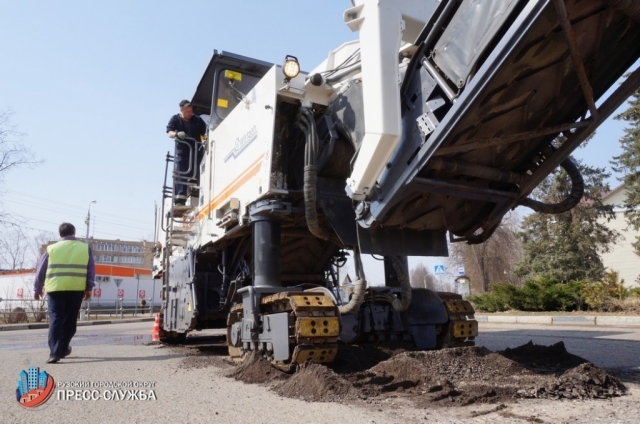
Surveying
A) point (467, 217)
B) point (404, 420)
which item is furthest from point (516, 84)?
point (404, 420)

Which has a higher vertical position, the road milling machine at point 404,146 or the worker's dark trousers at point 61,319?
the road milling machine at point 404,146

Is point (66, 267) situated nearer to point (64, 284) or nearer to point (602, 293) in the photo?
point (64, 284)

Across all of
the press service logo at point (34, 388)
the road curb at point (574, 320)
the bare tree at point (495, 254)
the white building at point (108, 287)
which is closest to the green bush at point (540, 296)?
the road curb at point (574, 320)

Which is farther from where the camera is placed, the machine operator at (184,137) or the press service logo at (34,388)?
the machine operator at (184,137)

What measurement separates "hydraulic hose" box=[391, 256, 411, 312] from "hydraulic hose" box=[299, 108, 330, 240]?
91cm

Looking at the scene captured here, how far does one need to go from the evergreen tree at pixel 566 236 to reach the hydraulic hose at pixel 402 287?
21.5 metres

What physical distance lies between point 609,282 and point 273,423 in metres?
14.5

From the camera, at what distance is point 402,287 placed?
5.16 metres

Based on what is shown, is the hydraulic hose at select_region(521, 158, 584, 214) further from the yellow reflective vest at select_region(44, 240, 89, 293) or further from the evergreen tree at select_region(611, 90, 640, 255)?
the evergreen tree at select_region(611, 90, 640, 255)

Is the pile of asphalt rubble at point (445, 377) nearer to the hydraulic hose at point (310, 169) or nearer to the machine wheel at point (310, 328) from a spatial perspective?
the machine wheel at point (310, 328)

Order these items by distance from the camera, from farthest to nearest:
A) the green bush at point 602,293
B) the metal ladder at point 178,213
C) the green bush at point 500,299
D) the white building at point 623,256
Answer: the white building at point 623,256, the green bush at point 500,299, the green bush at point 602,293, the metal ladder at point 178,213

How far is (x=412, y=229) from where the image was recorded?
4918 mm

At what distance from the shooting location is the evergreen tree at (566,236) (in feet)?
83.3

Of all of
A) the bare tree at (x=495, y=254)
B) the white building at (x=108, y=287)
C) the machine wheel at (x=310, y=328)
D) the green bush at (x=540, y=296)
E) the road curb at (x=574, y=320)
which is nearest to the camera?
the machine wheel at (x=310, y=328)
